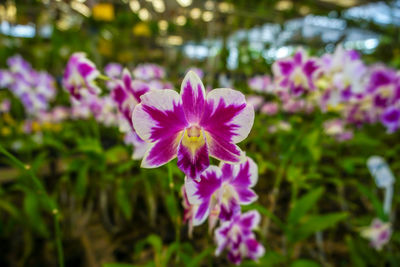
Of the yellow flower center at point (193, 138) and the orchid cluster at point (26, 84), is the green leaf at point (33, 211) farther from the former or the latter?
the yellow flower center at point (193, 138)

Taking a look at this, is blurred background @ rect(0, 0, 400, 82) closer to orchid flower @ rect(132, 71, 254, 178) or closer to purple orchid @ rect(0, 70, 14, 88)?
purple orchid @ rect(0, 70, 14, 88)

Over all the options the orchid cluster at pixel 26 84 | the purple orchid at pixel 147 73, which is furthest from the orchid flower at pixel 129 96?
the orchid cluster at pixel 26 84

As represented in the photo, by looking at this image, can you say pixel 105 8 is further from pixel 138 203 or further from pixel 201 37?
pixel 201 37

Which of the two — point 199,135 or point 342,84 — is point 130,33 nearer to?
point 342,84

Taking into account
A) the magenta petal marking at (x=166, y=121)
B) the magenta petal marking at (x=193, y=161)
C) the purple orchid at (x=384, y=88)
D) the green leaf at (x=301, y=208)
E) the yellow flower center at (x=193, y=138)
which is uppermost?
the purple orchid at (x=384, y=88)

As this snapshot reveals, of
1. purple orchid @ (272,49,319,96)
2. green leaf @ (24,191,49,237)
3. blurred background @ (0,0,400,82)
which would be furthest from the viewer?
blurred background @ (0,0,400,82)

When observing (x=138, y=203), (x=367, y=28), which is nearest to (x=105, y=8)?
(x=138, y=203)

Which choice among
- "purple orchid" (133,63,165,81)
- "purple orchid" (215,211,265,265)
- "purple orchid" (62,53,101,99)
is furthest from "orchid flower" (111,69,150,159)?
"purple orchid" (133,63,165,81)

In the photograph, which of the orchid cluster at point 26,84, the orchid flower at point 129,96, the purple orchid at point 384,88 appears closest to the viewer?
the orchid flower at point 129,96
